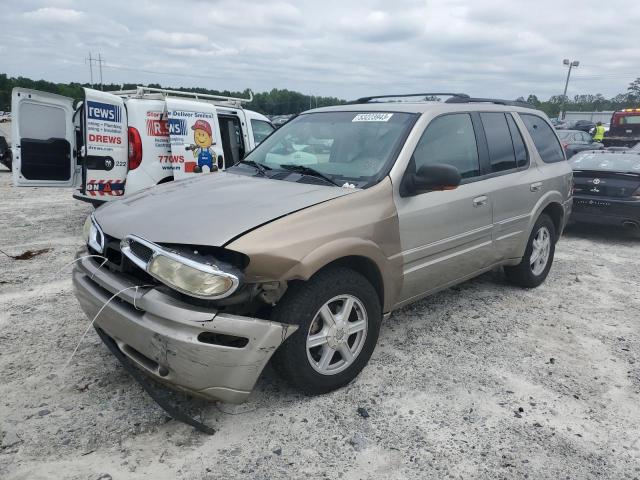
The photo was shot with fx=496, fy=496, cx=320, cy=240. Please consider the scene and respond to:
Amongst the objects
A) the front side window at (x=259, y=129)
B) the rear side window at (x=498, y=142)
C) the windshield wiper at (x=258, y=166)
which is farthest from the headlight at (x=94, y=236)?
the front side window at (x=259, y=129)

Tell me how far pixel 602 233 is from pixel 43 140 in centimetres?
870

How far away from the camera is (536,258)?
16.8 feet

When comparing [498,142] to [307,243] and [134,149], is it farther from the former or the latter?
[134,149]

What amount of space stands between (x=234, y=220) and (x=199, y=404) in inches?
45.4

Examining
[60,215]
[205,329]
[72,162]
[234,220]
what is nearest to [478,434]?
[205,329]

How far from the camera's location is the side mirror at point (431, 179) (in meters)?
3.20

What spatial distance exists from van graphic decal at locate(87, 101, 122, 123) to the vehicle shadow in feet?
23.0

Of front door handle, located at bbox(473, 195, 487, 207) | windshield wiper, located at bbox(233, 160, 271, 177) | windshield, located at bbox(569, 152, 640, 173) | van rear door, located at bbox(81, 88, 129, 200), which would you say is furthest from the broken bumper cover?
windshield, located at bbox(569, 152, 640, 173)

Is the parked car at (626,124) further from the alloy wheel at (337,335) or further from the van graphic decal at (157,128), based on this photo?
the alloy wheel at (337,335)

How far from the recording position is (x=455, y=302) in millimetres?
4734

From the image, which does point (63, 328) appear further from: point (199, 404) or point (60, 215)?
point (60, 215)

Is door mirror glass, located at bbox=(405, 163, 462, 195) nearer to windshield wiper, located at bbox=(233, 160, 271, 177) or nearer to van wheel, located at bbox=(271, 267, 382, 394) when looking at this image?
van wheel, located at bbox=(271, 267, 382, 394)

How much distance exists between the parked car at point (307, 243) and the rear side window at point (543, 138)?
47 centimetres

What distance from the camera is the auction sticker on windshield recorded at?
12.3 ft
